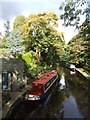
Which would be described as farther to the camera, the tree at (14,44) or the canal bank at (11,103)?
the tree at (14,44)

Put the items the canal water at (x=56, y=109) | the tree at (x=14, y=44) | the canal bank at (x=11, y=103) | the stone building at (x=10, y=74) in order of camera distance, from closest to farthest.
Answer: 1. the canal bank at (x=11, y=103)
2. the canal water at (x=56, y=109)
3. the stone building at (x=10, y=74)
4. the tree at (x=14, y=44)

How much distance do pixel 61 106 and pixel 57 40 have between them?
106ft

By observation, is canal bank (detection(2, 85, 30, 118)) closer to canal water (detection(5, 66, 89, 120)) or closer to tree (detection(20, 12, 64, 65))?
canal water (detection(5, 66, 89, 120))

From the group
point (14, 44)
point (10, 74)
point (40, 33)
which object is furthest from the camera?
point (14, 44)

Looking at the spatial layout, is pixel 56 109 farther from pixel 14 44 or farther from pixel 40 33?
pixel 14 44

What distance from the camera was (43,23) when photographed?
155 feet

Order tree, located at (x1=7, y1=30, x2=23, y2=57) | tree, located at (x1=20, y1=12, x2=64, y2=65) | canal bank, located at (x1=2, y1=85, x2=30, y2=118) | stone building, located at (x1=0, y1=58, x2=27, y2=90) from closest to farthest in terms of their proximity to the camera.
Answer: canal bank, located at (x1=2, y1=85, x2=30, y2=118) < stone building, located at (x1=0, y1=58, x2=27, y2=90) < tree, located at (x1=20, y1=12, x2=64, y2=65) < tree, located at (x1=7, y1=30, x2=23, y2=57)

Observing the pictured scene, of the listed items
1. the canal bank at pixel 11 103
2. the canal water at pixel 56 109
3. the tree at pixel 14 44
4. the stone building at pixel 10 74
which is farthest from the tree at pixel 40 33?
the canal bank at pixel 11 103

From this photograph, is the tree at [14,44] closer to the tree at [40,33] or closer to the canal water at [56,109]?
the tree at [40,33]

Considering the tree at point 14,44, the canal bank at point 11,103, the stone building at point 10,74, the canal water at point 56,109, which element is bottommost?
the canal water at point 56,109

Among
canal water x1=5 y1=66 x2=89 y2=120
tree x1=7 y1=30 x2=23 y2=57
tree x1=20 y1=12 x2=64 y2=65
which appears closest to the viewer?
canal water x1=5 y1=66 x2=89 y2=120

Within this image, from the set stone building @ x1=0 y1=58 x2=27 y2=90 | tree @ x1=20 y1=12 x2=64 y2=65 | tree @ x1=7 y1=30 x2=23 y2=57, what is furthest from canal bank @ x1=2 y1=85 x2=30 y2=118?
tree @ x1=7 y1=30 x2=23 y2=57

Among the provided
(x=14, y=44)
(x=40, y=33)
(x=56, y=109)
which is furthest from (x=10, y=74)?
(x=14, y=44)

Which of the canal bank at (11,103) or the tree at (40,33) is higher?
the tree at (40,33)
